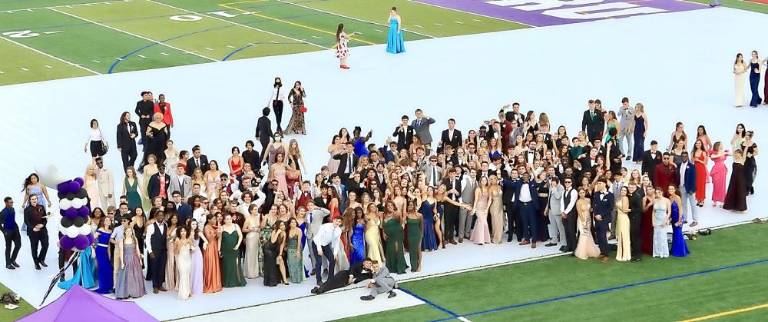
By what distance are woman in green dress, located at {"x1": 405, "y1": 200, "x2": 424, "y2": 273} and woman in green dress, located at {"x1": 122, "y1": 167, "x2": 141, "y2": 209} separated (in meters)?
5.60

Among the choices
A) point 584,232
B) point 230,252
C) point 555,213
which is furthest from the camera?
point 555,213

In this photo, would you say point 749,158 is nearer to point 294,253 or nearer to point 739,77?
point 739,77

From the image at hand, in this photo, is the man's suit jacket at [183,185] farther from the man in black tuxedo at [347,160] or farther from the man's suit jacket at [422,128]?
the man's suit jacket at [422,128]

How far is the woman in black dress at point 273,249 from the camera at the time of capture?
26562mm

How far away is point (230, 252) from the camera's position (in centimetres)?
2650

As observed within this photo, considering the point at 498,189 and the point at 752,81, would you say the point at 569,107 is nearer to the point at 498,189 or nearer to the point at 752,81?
the point at 752,81

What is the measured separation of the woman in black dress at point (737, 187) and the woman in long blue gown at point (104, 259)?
13.3 metres

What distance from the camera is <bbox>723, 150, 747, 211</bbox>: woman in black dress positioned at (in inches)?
1217

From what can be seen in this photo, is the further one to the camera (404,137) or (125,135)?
(404,137)

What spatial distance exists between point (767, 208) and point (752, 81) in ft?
33.2

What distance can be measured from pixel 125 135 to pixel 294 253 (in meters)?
8.02

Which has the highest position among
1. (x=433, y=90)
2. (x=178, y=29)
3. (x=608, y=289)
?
(x=178, y=29)

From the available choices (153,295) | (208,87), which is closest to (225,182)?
(153,295)

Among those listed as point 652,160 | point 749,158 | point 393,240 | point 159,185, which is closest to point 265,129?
point 159,185
